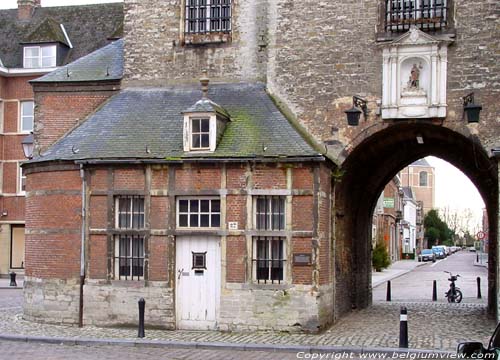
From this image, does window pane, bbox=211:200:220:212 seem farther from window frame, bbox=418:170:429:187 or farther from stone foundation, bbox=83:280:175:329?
window frame, bbox=418:170:429:187

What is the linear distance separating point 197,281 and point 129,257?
1694mm

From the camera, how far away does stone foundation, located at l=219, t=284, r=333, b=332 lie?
17328 mm

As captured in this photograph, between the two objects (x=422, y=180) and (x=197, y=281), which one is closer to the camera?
(x=197, y=281)

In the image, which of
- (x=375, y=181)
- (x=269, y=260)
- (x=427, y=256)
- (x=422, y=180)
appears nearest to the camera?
(x=269, y=260)

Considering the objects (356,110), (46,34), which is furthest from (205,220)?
(46,34)

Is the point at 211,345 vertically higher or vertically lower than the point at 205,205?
lower

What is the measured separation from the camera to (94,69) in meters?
21.1

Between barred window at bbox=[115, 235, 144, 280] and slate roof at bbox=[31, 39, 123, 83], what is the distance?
180 inches

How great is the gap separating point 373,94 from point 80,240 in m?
7.57

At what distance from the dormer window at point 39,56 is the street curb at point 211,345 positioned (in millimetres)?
24374

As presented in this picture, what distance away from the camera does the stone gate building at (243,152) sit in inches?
699

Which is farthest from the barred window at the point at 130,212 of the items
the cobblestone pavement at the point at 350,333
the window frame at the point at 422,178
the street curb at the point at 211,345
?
the window frame at the point at 422,178

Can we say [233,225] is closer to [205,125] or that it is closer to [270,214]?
[270,214]

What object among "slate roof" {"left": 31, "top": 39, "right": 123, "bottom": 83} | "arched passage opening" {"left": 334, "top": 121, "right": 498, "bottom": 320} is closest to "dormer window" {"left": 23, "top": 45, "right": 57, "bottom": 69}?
"slate roof" {"left": 31, "top": 39, "right": 123, "bottom": 83}
